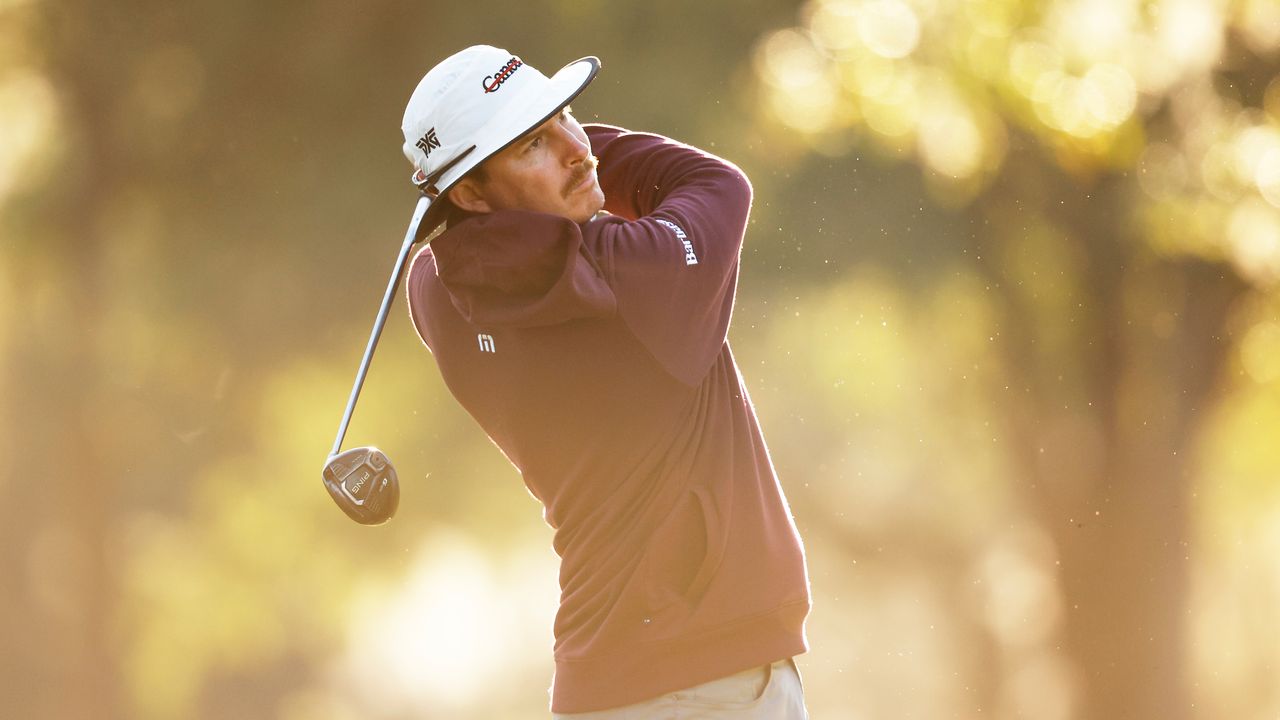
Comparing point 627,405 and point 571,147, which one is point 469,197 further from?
point 627,405

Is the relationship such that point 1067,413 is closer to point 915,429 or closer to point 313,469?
point 915,429

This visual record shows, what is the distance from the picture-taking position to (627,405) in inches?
82.4

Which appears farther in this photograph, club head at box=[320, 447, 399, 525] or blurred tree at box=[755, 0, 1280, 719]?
blurred tree at box=[755, 0, 1280, 719]

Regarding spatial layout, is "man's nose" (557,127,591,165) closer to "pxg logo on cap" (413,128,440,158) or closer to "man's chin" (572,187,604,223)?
"man's chin" (572,187,604,223)

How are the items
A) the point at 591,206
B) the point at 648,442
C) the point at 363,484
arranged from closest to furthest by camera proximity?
1. the point at 648,442
2. the point at 591,206
3. the point at 363,484

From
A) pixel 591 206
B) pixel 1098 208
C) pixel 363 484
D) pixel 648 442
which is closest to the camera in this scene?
pixel 648 442

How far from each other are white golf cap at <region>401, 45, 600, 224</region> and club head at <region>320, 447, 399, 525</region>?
1.51 feet

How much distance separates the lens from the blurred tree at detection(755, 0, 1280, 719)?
6934mm

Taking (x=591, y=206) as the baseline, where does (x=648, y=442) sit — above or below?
below

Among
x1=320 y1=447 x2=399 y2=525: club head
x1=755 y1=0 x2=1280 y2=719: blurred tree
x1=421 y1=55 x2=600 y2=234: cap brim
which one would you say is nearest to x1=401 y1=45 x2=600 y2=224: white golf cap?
x1=421 y1=55 x2=600 y2=234: cap brim

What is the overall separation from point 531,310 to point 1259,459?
24.2ft

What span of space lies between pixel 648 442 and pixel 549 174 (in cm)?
41

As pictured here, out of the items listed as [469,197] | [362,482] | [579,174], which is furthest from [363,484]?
[579,174]

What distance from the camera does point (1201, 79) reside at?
6957 millimetres
